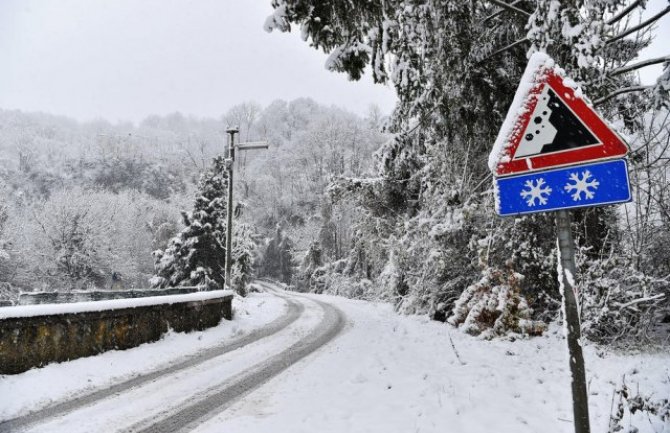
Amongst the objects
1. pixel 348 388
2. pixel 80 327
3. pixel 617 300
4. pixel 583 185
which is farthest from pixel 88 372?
pixel 617 300

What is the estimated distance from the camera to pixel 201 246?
93.8 ft

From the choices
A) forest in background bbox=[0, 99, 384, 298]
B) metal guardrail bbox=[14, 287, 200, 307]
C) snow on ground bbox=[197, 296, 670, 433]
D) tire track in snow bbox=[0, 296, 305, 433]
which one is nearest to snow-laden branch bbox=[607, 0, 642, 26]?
snow on ground bbox=[197, 296, 670, 433]

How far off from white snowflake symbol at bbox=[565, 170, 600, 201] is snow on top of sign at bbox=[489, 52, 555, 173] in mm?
397

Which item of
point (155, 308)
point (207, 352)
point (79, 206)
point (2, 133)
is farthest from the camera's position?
point (2, 133)

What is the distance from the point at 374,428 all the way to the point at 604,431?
2463 mm

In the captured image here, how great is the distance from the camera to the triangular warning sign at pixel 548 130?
2393 millimetres

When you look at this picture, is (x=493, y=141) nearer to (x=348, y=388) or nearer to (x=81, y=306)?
(x=348, y=388)

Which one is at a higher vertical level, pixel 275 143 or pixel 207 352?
pixel 275 143

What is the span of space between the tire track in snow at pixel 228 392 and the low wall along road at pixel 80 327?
3229mm

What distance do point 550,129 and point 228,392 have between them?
18.1 feet

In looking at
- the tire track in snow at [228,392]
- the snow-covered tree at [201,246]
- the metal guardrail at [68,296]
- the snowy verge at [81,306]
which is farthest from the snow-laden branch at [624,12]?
the snow-covered tree at [201,246]

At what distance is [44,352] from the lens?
7.37 metres

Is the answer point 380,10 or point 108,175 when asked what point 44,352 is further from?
point 108,175

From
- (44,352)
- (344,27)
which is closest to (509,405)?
(344,27)
